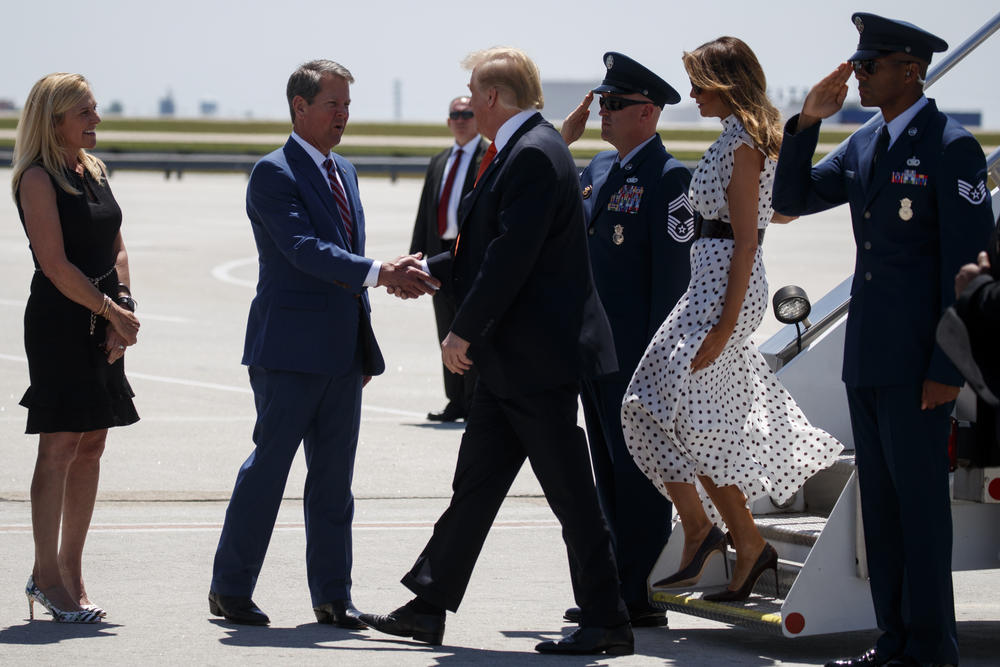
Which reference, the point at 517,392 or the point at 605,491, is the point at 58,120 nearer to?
the point at 517,392

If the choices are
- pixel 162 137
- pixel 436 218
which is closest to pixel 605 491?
pixel 436 218

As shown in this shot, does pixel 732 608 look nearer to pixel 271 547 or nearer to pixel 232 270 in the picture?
pixel 271 547

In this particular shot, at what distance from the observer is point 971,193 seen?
4520 mm

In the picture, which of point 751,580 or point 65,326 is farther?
point 65,326

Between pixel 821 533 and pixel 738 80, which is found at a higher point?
pixel 738 80

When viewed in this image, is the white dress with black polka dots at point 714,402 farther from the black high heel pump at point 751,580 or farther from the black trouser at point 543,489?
the black trouser at point 543,489

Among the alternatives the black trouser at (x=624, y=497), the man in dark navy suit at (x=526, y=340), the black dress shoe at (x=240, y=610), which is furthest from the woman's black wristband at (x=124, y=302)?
the black trouser at (x=624, y=497)

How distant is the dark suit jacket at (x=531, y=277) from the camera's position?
16.2 ft

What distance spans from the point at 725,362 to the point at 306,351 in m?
1.45

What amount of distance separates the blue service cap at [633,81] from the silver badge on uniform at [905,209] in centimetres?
119

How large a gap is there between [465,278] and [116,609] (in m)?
1.76

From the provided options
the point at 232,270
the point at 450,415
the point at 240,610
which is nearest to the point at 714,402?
the point at 240,610

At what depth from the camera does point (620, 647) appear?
5.09 meters

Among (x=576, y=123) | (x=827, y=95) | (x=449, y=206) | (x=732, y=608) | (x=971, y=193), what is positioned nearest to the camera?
(x=971, y=193)
